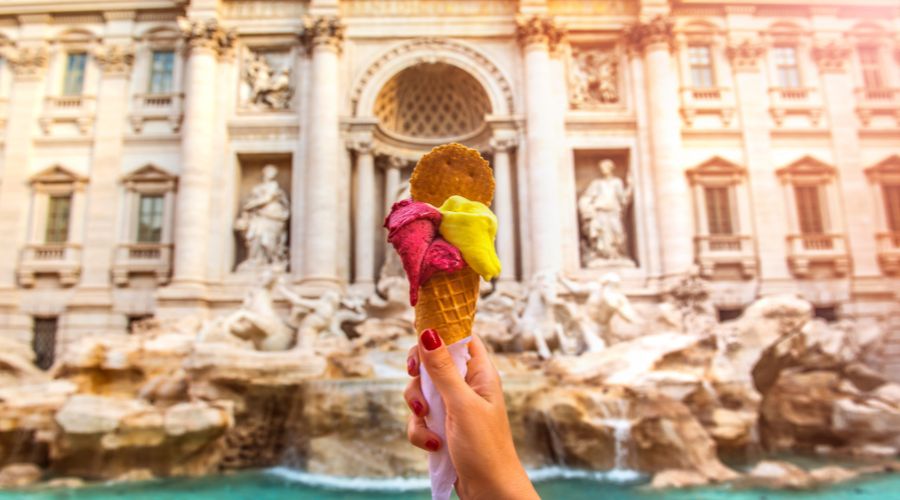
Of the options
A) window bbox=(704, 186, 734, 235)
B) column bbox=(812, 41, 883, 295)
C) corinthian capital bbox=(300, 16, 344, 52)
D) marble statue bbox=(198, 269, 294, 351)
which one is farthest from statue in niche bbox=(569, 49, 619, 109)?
marble statue bbox=(198, 269, 294, 351)

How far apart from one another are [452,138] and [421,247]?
1481 cm

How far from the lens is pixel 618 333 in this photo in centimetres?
1109

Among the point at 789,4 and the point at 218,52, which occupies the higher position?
the point at 789,4

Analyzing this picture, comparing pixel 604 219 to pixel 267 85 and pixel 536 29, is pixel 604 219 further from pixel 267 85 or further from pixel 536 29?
pixel 267 85

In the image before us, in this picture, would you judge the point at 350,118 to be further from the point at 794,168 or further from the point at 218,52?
the point at 794,168

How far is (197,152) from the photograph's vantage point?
14570 mm

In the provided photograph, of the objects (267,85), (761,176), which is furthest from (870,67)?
(267,85)

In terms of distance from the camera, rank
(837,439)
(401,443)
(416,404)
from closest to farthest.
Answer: (416,404), (401,443), (837,439)

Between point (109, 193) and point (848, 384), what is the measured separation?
18302mm

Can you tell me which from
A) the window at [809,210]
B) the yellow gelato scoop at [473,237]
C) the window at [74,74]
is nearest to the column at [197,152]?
the window at [74,74]

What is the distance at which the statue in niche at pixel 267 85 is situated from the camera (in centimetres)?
1569

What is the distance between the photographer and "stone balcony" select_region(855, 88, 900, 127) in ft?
51.5

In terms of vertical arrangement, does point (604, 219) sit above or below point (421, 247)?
above

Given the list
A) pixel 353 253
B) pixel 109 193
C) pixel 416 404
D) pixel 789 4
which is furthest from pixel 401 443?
pixel 789 4
